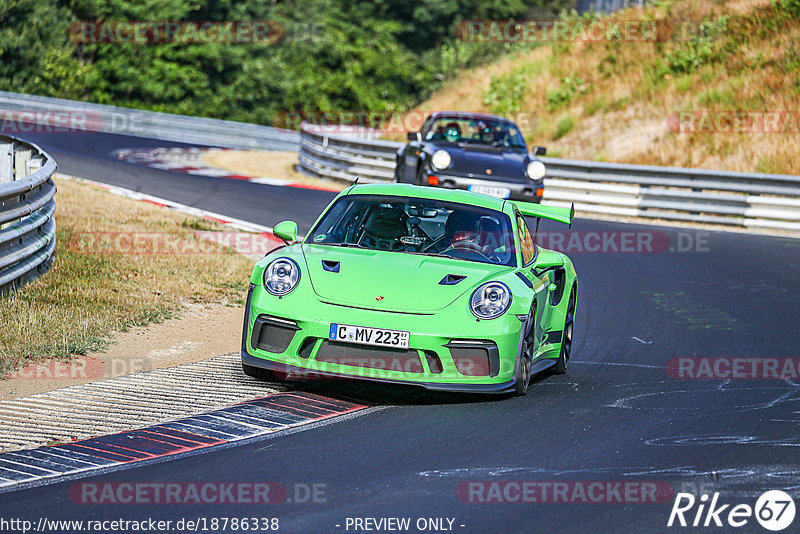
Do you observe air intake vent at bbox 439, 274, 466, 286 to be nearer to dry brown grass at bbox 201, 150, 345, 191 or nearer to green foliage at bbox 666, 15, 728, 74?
dry brown grass at bbox 201, 150, 345, 191

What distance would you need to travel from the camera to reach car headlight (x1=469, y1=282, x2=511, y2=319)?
7109 millimetres

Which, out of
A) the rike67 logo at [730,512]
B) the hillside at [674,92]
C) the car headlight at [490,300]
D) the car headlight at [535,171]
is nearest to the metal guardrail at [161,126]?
the hillside at [674,92]

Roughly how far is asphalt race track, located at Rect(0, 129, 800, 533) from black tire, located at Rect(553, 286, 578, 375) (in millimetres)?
110

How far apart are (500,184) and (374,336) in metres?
10.0

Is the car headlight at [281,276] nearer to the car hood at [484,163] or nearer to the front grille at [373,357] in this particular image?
the front grille at [373,357]

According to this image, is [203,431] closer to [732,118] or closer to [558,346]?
[558,346]

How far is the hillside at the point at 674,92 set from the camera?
26.3 meters

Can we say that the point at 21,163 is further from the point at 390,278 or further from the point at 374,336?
the point at 374,336

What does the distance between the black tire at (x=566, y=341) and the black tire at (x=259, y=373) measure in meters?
2.15

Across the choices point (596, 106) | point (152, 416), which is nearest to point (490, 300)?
point (152, 416)

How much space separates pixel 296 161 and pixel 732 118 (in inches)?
428

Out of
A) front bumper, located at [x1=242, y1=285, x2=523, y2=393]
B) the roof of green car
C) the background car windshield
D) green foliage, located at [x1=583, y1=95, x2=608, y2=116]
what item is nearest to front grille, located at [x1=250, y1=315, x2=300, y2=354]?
front bumper, located at [x1=242, y1=285, x2=523, y2=393]

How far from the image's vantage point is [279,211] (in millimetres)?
18328

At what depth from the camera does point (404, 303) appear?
7.03 m
